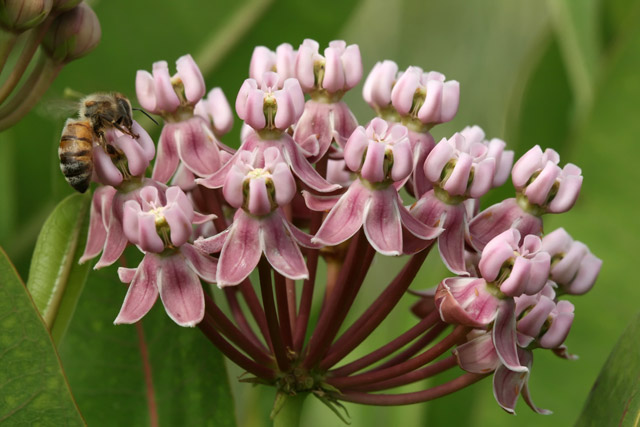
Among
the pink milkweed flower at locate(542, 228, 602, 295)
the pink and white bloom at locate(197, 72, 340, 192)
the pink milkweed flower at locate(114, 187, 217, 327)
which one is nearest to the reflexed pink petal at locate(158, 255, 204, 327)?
the pink milkweed flower at locate(114, 187, 217, 327)

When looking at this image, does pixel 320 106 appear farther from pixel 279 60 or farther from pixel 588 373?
pixel 588 373

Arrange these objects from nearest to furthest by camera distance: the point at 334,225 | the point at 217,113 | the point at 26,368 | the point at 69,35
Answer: the point at 26,368
the point at 334,225
the point at 69,35
the point at 217,113

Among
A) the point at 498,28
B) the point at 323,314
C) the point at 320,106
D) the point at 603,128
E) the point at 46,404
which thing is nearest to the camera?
the point at 46,404

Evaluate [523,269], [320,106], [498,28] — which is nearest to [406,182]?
[320,106]

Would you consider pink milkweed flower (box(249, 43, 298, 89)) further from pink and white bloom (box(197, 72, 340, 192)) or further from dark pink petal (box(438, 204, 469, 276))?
dark pink petal (box(438, 204, 469, 276))

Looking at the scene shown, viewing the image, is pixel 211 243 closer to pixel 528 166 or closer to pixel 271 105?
pixel 271 105

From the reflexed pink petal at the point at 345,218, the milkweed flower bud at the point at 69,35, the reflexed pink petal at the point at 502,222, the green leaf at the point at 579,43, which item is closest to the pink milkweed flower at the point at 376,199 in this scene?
the reflexed pink petal at the point at 345,218

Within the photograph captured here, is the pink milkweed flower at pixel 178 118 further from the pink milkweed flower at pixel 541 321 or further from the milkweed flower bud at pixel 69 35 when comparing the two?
the pink milkweed flower at pixel 541 321

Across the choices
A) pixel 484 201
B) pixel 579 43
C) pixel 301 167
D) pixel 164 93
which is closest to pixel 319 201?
pixel 301 167
